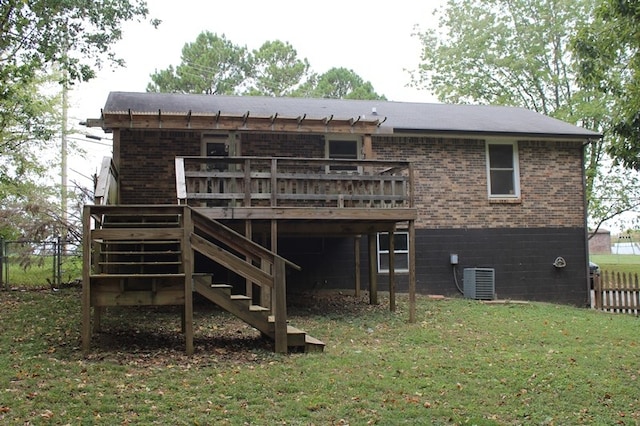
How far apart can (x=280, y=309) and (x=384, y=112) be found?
33.8 ft

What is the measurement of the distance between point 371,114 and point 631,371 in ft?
34.4

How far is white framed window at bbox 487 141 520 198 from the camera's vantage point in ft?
56.1

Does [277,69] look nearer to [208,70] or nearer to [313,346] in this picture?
[208,70]

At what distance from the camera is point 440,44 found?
112 ft

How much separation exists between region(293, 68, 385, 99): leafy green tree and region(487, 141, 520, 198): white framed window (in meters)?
26.1

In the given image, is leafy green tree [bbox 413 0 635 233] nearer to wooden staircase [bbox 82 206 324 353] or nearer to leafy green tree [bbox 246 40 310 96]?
leafy green tree [bbox 246 40 310 96]

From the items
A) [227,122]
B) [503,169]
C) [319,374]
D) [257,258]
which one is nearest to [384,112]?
[503,169]

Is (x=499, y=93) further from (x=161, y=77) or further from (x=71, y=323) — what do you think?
(x=71, y=323)

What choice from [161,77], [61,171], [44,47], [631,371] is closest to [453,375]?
[631,371]

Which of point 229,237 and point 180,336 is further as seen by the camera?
point 180,336

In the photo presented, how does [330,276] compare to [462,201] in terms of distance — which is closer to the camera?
[330,276]

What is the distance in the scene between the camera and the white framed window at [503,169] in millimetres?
17109

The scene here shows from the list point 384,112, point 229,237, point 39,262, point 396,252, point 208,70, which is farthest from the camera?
point 208,70

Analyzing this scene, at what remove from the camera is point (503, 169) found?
1719 cm
